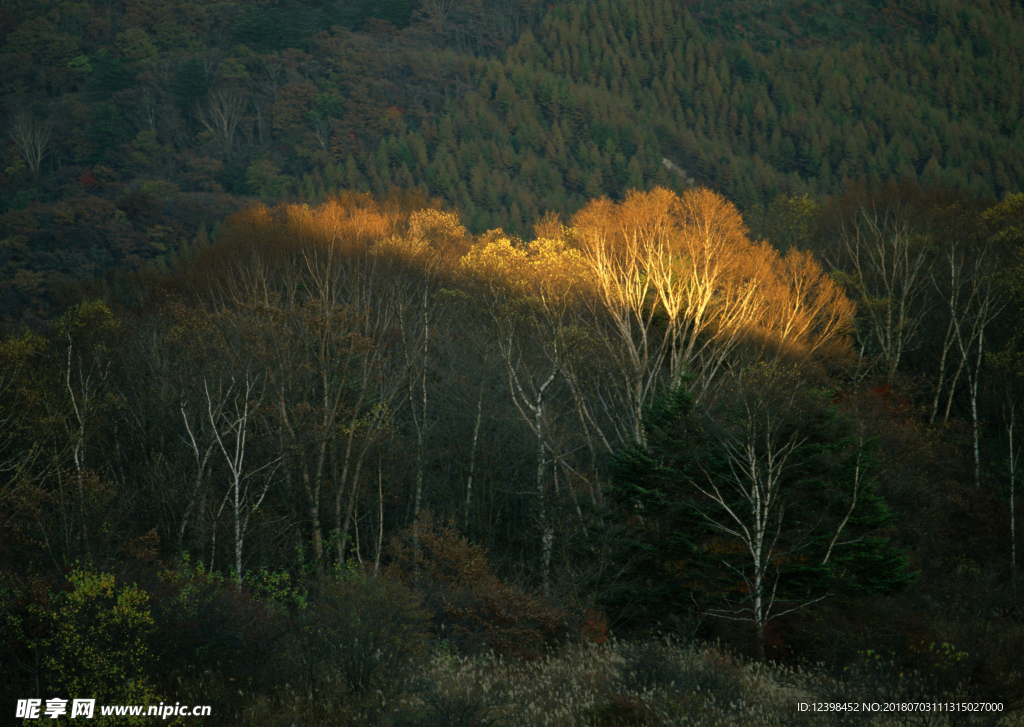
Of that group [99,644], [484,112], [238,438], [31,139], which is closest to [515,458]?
[238,438]

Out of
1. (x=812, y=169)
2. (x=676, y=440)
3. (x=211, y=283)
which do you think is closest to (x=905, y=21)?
(x=812, y=169)

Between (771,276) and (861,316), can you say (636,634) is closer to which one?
(771,276)

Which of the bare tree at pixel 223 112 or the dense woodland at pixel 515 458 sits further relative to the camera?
the bare tree at pixel 223 112

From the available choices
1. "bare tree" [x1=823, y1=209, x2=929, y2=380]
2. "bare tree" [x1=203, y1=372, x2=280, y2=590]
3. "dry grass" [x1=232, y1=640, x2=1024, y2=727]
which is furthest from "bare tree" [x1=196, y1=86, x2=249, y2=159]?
"dry grass" [x1=232, y1=640, x2=1024, y2=727]

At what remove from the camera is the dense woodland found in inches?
514

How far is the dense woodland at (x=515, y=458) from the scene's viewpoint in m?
13.1

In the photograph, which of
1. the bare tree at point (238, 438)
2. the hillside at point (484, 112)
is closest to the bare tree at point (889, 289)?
the bare tree at point (238, 438)

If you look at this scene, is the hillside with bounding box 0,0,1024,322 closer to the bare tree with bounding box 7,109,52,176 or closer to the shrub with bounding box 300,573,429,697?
the bare tree with bounding box 7,109,52,176

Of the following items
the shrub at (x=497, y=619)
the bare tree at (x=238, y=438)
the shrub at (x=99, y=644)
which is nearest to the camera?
the shrub at (x=99, y=644)

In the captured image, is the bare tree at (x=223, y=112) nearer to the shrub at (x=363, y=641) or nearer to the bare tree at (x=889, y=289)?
the bare tree at (x=889, y=289)

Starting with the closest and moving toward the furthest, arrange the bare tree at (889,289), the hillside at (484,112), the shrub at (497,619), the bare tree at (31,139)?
1. the shrub at (497,619)
2. the bare tree at (889,289)
3. the hillside at (484,112)
4. the bare tree at (31,139)

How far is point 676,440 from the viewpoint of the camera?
22.0 metres

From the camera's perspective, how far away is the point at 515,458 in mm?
32844

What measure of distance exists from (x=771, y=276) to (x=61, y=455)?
26.9 meters
